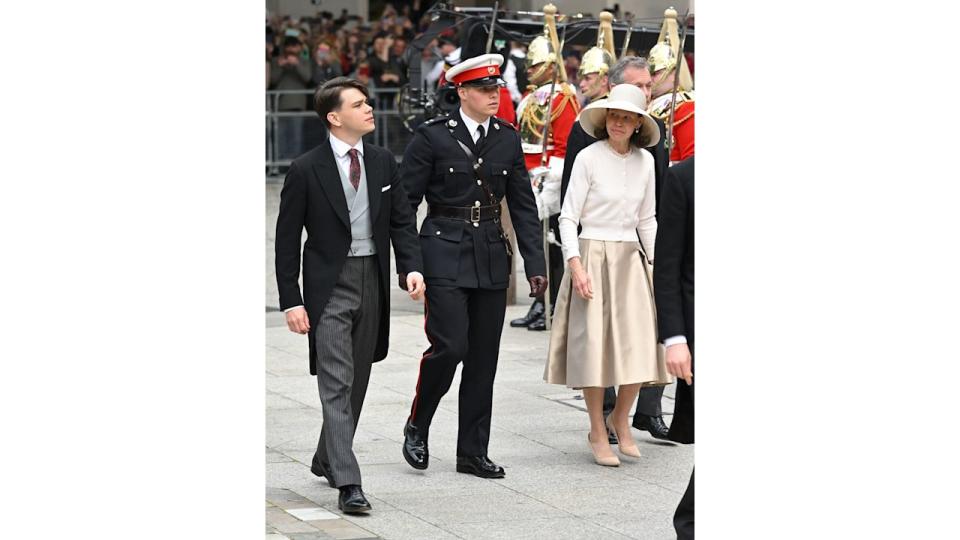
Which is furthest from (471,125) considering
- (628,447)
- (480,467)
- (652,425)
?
(652,425)

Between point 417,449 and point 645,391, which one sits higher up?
point 645,391

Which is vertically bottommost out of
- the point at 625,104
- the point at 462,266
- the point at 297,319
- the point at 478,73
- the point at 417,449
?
the point at 417,449

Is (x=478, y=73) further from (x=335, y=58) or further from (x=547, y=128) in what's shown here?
(x=335, y=58)

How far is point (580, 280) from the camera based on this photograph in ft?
25.8

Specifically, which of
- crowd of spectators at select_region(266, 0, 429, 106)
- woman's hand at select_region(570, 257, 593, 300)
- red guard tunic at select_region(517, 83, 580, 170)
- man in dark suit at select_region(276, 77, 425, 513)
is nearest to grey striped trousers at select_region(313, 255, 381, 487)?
man in dark suit at select_region(276, 77, 425, 513)

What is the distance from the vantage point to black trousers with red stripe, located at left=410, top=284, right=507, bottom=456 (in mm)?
7762

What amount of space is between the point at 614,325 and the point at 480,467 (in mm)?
825

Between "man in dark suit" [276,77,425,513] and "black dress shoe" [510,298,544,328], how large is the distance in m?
5.57

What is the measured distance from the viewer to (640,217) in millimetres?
8133
